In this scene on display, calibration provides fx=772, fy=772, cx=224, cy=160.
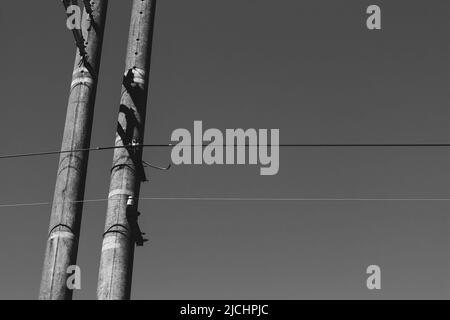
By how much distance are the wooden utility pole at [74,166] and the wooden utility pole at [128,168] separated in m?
0.39

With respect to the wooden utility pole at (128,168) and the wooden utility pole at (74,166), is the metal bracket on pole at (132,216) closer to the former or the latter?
the wooden utility pole at (128,168)

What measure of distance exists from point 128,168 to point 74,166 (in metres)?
0.63

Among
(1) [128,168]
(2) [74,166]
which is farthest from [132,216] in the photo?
(2) [74,166]

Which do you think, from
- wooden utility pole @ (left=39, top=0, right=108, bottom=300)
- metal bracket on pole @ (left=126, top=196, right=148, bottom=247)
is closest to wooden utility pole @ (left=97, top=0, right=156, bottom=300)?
metal bracket on pole @ (left=126, top=196, right=148, bottom=247)

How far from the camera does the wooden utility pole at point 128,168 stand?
688 cm

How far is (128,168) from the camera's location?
24.1 ft

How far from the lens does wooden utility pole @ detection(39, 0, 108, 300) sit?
7129 millimetres

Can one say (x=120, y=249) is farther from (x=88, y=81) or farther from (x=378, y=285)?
(x=378, y=285)

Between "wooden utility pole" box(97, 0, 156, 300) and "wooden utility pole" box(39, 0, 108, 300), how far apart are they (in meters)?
0.39

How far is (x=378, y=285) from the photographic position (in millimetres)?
8211
